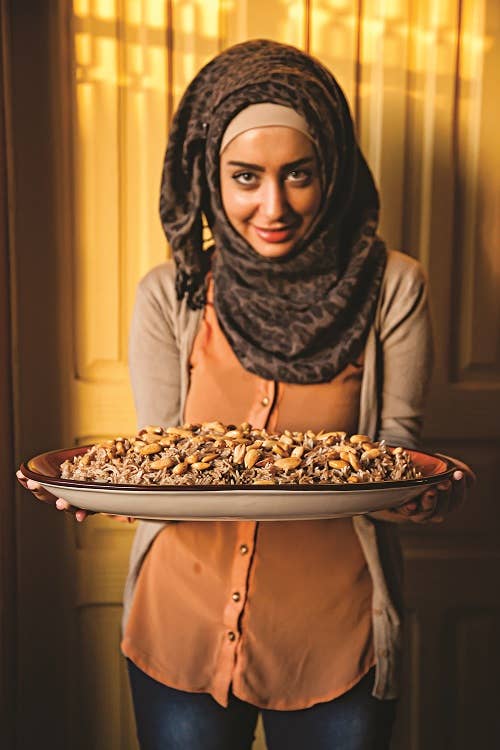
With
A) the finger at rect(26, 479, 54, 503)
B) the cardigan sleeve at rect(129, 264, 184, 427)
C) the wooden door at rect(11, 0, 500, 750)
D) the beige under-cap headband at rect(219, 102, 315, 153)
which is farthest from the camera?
the wooden door at rect(11, 0, 500, 750)

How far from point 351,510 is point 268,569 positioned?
239mm

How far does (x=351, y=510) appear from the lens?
778 mm

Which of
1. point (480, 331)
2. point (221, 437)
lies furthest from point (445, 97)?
point (221, 437)

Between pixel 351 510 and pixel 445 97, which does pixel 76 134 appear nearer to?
pixel 445 97

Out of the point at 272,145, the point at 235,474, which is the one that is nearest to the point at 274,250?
the point at 272,145

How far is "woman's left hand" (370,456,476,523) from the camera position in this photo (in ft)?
2.85

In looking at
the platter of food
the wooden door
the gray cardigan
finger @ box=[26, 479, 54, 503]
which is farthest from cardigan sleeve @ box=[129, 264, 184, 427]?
the wooden door

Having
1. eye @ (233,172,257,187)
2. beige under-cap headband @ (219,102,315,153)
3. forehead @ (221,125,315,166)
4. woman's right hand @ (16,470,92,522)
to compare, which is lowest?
woman's right hand @ (16,470,92,522)

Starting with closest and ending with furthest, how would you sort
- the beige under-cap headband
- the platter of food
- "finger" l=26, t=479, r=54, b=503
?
the platter of food → "finger" l=26, t=479, r=54, b=503 → the beige under-cap headband

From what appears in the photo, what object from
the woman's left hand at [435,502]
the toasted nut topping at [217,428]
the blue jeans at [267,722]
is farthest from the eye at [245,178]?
the blue jeans at [267,722]

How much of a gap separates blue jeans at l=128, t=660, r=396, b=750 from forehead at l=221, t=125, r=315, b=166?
27.7 inches

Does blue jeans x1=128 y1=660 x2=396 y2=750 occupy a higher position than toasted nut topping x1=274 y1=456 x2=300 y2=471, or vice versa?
toasted nut topping x1=274 y1=456 x2=300 y2=471

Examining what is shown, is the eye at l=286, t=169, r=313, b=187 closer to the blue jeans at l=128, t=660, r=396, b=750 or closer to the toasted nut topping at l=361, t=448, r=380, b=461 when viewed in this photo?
the toasted nut topping at l=361, t=448, r=380, b=461

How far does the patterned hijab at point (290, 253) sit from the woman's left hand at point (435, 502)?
0.22m
